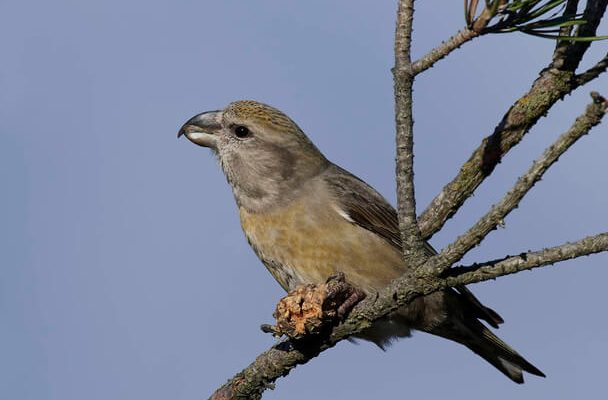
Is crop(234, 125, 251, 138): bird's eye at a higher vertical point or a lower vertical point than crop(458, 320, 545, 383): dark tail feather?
higher

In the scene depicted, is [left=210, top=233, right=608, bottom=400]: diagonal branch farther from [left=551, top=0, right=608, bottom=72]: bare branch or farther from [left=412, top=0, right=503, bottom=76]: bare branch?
[left=551, top=0, right=608, bottom=72]: bare branch

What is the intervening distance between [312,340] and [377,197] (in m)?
2.64

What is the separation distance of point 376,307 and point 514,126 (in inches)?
41.5

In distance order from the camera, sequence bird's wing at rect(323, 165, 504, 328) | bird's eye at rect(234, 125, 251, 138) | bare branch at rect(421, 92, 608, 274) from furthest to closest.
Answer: bird's eye at rect(234, 125, 251, 138) < bird's wing at rect(323, 165, 504, 328) < bare branch at rect(421, 92, 608, 274)

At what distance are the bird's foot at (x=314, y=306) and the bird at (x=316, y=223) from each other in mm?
1515

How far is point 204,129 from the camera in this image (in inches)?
270

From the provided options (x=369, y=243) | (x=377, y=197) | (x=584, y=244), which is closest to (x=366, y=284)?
(x=369, y=243)

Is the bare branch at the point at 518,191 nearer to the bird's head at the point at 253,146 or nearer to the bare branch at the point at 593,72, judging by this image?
the bare branch at the point at 593,72

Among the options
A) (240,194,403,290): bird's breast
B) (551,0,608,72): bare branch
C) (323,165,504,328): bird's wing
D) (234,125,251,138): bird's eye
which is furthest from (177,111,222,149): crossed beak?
(551,0,608,72): bare branch

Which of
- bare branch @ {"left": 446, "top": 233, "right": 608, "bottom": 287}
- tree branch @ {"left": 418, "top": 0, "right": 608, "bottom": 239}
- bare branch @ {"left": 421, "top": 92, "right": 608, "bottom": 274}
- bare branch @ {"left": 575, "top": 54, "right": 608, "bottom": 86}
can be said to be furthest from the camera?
tree branch @ {"left": 418, "top": 0, "right": 608, "bottom": 239}

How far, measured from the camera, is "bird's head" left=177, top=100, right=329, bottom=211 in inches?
265

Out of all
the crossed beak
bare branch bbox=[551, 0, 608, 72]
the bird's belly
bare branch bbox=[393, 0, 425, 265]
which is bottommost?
bare branch bbox=[393, 0, 425, 265]

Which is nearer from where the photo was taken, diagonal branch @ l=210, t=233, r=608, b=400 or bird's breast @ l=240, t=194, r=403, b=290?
diagonal branch @ l=210, t=233, r=608, b=400

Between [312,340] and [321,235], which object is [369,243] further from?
[312,340]
